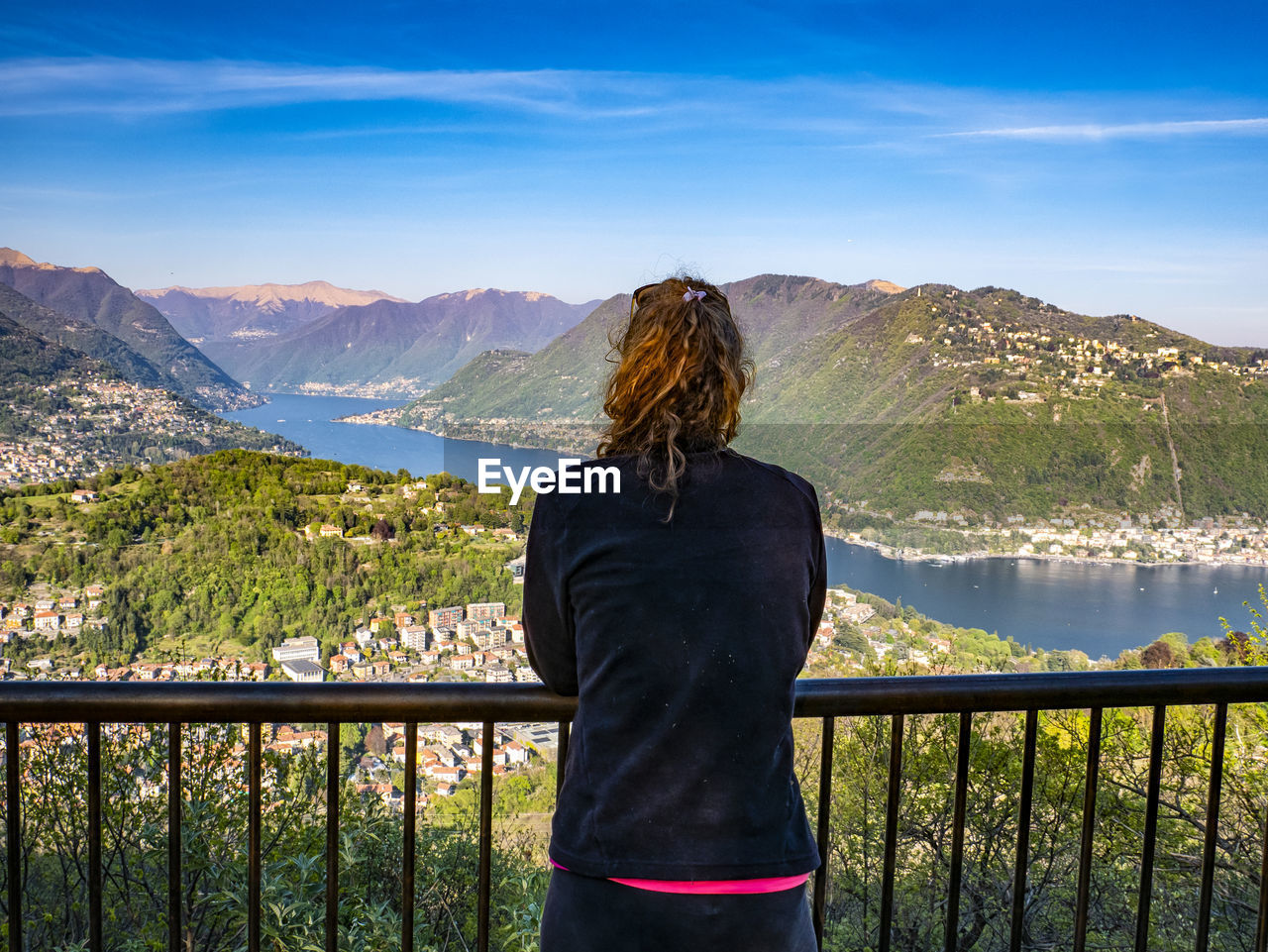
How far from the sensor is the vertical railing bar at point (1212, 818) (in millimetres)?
1553

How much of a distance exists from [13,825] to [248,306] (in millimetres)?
65339

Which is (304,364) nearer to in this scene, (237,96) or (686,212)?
(237,96)

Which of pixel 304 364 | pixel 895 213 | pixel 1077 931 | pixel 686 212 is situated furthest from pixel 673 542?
pixel 304 364

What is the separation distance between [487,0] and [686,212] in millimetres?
8416

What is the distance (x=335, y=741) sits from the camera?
1336 millimetres

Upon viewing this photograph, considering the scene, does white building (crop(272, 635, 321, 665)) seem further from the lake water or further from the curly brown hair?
the curly brown hair

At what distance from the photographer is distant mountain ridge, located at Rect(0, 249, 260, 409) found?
29.4 m

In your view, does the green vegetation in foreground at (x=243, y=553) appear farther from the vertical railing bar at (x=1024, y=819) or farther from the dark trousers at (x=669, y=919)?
the dark trousers at (x=669, y=919)

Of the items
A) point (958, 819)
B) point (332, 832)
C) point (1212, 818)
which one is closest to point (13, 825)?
point (332, 832)

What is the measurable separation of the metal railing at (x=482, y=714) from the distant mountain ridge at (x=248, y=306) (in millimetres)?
55523

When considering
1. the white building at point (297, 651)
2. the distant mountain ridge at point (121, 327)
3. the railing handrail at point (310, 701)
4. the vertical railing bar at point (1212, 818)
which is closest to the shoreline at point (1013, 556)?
the white building at point (297, 651)

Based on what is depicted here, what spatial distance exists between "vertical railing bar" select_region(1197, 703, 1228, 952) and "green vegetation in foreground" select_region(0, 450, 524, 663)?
11.0 metres

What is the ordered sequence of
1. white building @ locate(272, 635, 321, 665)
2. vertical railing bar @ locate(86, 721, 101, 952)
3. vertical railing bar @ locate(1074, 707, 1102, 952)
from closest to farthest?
vertical railing bar @ locate(86, 721, 101, 952)
vertical railing bar @ locate(1074, 707, 1102, 952)
white building @ locate(272, 635, 321, 665)

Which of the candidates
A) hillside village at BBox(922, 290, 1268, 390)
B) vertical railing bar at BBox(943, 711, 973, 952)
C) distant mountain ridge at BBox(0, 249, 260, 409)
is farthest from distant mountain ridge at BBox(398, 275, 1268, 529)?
vertical railing bar at BBox(943, 711, 973, 952)
